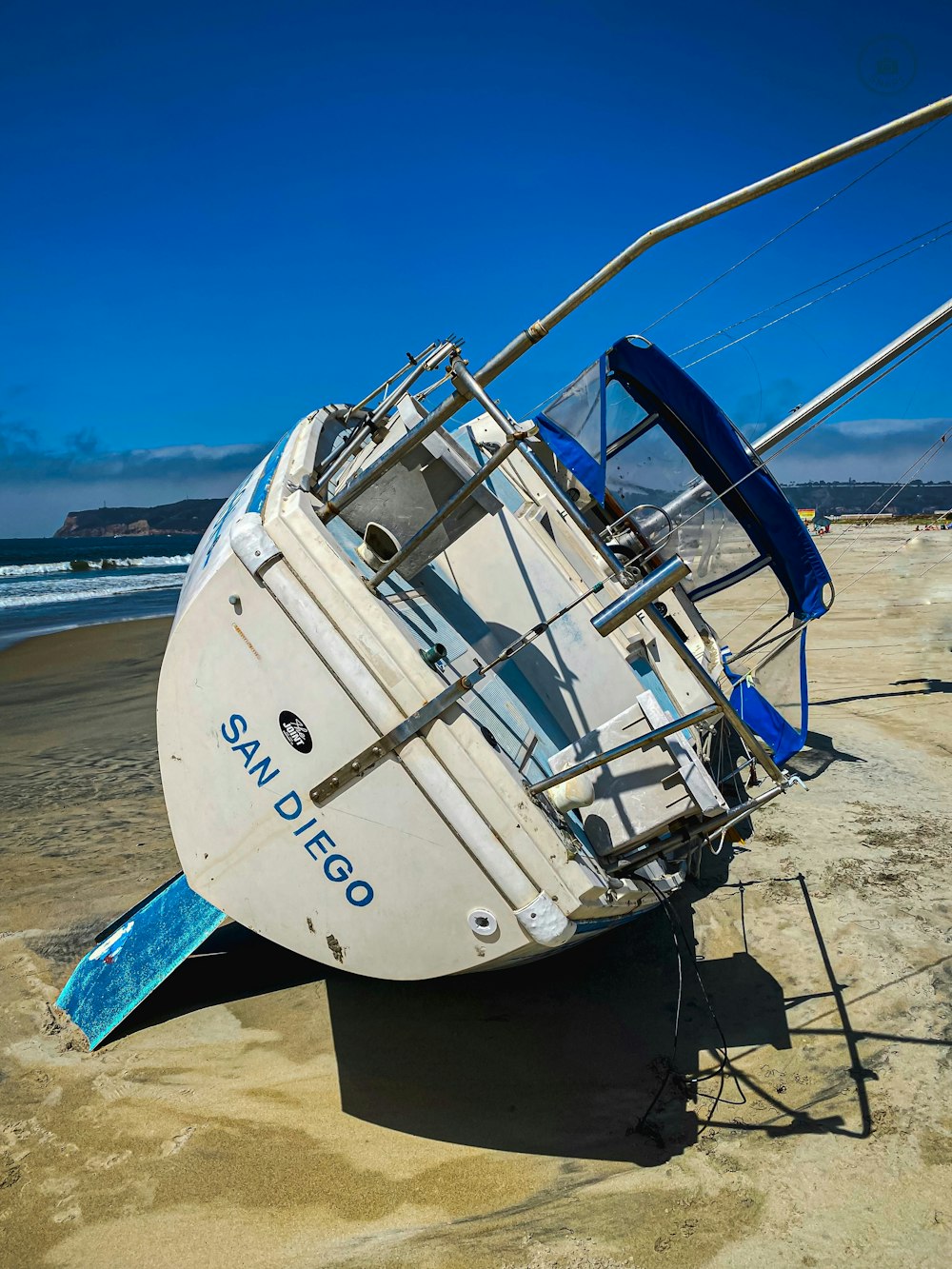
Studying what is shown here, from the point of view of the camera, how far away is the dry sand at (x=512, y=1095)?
2.72 metres

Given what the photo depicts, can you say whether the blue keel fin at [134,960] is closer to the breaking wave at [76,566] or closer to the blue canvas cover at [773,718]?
the blue canvas cover at [773,718]

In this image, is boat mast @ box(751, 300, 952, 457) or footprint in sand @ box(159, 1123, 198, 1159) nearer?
footprint in sand @ box(159, 1123, 198, 1159)

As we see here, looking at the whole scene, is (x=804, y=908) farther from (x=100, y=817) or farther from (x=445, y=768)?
(x=100, y=817)

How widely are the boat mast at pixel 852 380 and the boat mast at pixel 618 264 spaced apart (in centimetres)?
125

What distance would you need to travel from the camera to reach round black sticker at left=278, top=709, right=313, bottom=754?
3045 mm

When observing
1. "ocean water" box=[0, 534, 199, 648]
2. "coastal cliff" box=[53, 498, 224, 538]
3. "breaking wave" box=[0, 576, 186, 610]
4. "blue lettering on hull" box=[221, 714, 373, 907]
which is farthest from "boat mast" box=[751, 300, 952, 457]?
"coastal cliff" box=[53, 498, 224, 538]

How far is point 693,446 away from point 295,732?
10.5ft

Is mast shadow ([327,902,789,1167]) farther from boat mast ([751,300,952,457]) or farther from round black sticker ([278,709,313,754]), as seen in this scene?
boat mast ([751,300,952,457])

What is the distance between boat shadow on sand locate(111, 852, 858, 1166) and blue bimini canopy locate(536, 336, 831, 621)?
2021 millimetres

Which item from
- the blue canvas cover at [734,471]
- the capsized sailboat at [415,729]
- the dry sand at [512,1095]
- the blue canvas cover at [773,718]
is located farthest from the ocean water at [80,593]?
the blue canvas cover at [773,718]

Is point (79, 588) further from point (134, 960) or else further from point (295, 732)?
point (295, 732)

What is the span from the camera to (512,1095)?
339 centimetres

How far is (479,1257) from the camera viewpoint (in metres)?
2.62

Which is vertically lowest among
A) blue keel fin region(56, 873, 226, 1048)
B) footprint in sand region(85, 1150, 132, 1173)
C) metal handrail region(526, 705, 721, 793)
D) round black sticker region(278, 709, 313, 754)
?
footprint in sand region(85, 1150, 132, 1173)
